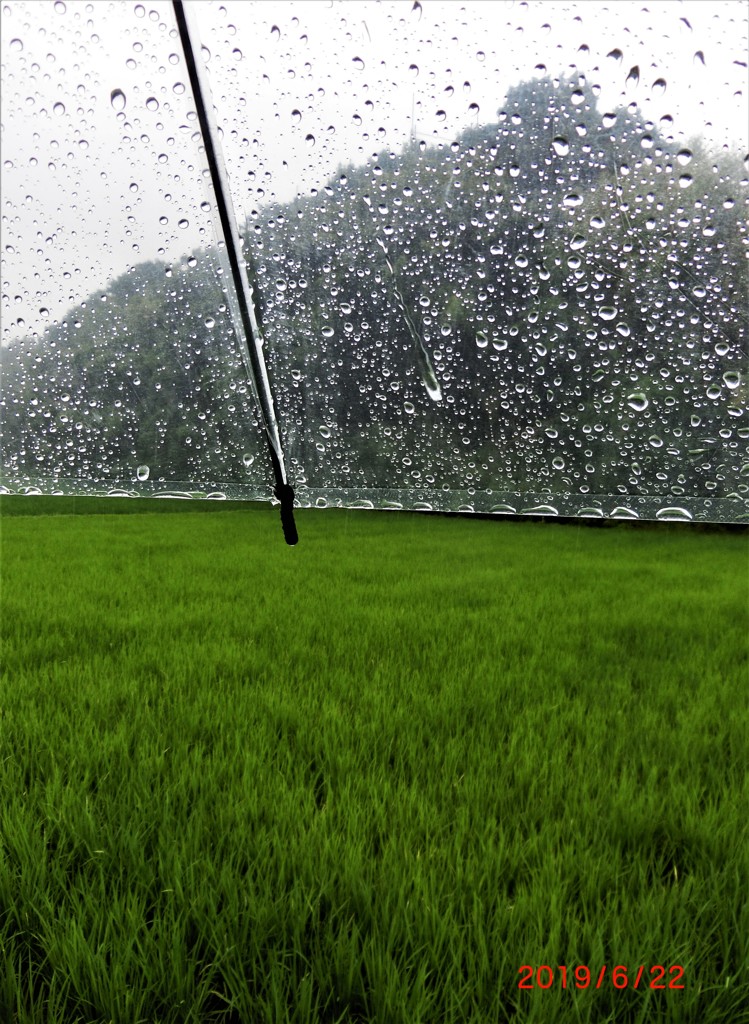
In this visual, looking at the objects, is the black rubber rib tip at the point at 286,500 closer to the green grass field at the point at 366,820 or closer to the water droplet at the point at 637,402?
the green grass field at the point at 366,820

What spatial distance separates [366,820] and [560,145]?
129 centimetres

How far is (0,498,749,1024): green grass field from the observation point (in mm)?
707

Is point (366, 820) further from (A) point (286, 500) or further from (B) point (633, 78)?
(B) point (633, 78)

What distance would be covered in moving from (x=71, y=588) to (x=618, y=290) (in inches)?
127

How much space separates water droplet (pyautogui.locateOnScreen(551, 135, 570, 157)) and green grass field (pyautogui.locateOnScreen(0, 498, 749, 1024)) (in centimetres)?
Answer: 123

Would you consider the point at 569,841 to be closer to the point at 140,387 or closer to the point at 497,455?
the point at 497,455

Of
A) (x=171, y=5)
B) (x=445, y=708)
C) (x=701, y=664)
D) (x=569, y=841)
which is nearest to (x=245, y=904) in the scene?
(x=569, y=841)

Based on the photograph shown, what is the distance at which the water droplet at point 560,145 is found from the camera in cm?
107

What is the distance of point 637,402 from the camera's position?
4.14ft

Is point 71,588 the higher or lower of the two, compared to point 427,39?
lower

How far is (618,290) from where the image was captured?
45.5 inches

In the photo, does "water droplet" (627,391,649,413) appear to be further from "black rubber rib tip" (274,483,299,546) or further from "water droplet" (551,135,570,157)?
"black rubber rib tip" (274,483,299,546)
